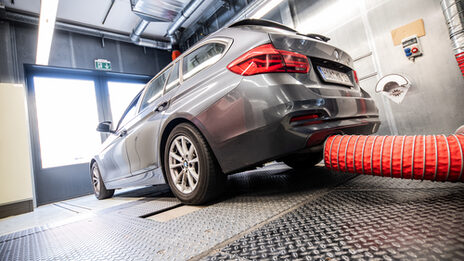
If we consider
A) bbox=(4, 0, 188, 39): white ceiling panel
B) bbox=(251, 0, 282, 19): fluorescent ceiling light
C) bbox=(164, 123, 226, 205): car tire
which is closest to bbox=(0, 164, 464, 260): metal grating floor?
bbox=(164, 123, 226, 205): car tire

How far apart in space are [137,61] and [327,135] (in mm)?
7777

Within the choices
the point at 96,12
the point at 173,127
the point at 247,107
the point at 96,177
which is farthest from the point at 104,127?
the point at 96,12

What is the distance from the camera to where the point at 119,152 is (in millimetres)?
3041

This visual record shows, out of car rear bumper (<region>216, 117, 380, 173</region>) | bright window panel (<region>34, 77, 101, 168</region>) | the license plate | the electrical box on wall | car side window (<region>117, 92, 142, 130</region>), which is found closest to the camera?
car rear bumper (<region>216, 117, 380, 173</region>)

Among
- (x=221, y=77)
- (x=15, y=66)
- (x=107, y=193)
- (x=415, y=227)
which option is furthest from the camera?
(x=15, y=66)

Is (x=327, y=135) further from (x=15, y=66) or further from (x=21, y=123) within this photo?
(x=15, y=66)

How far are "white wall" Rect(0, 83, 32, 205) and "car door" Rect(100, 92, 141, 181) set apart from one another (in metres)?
1.38

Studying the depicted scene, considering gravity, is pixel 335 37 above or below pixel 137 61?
below

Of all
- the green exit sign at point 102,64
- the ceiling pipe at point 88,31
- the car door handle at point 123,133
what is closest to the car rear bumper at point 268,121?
the car door handle at point 123,133

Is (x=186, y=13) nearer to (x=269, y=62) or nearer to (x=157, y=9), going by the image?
(x=157, y=9)

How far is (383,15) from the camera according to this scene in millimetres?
3645

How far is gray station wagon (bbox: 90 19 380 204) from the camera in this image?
1454 mm

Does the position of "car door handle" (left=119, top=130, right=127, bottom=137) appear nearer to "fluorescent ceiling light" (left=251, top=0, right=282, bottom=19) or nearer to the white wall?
the white wall

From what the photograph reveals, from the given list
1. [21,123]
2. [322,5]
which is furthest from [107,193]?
[322,5]
